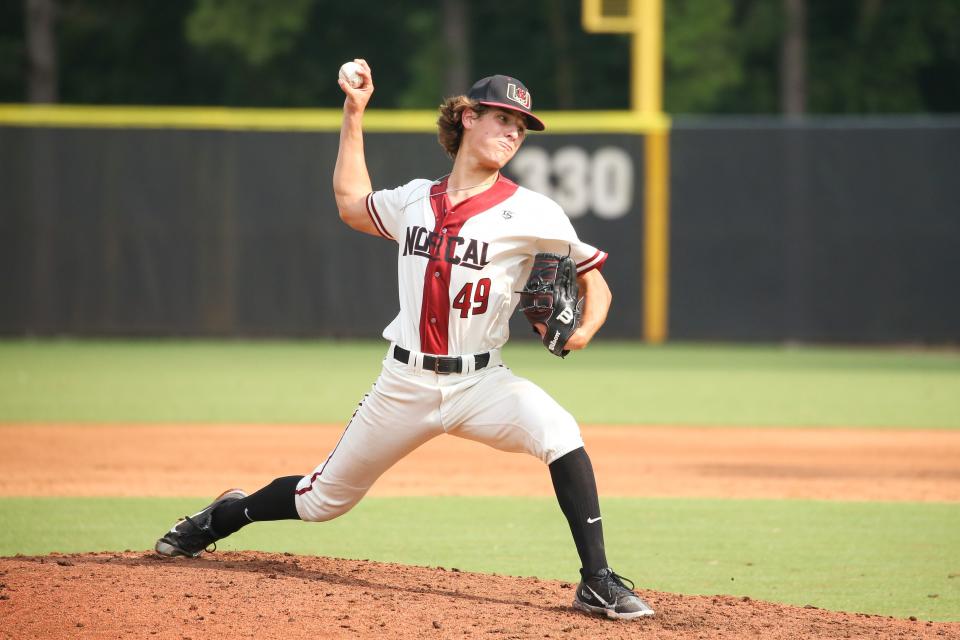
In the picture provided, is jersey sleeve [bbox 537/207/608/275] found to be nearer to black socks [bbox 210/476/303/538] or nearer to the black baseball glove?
the black baseball glove

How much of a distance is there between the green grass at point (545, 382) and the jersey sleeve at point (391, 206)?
6392mm

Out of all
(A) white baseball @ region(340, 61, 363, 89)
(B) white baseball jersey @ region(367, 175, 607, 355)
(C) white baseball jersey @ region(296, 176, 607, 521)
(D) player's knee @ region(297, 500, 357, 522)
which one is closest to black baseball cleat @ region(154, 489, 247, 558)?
(D) player's knee @ region(297, 500, 357, 522)

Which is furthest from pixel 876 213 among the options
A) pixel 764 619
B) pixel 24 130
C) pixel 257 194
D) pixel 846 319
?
pixel 764 619

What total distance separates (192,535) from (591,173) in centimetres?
1363

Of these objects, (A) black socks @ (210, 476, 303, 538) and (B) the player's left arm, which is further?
(A) black socks @ (210, 476, 303, 538)

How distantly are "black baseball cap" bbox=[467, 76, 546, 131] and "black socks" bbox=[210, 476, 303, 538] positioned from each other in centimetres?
158

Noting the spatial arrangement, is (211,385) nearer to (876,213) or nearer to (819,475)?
(819,475)

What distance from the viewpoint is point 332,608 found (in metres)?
4.58

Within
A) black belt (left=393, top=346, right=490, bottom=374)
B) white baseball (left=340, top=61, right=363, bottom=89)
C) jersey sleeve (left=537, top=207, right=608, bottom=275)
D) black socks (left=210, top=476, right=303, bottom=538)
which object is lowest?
black socks (left=210, top=476, right=303, bottom=538)

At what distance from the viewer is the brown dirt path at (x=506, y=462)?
26.8ft

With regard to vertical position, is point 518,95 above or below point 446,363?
above

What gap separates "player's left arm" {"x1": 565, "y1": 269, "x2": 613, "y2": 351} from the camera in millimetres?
4680

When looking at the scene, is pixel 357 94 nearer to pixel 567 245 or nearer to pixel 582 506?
pixel 567 245

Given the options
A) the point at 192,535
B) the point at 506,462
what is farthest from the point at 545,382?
the point at 192,535
